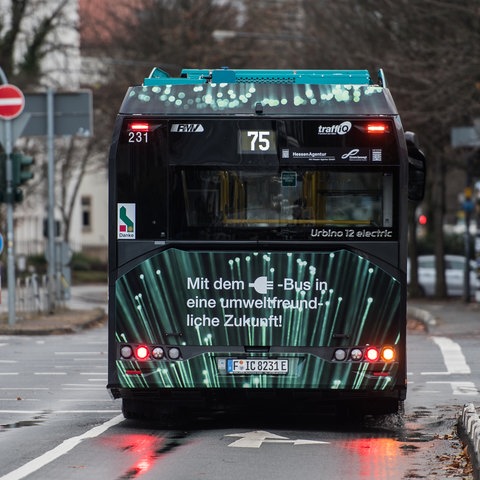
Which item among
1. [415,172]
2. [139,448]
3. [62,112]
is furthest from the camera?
[62,112]

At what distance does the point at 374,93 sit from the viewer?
12.3 m

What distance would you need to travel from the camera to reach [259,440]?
38.8 feet

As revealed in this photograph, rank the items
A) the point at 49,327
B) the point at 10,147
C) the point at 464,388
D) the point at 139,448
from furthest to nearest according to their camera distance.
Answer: the point at 10,147 → the point at 49,327 → the point at 464,388 → the point at 139,448

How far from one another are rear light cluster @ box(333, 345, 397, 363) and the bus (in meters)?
0.01

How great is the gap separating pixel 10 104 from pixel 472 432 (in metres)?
18.7

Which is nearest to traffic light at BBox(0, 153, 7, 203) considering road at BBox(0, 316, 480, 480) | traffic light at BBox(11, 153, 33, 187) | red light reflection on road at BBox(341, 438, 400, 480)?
traffic light at BBox(11, 153, 33, 187)

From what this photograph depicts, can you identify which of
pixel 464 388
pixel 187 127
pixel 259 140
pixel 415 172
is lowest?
pixel 464 388

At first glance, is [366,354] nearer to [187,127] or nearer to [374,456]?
[374,456]

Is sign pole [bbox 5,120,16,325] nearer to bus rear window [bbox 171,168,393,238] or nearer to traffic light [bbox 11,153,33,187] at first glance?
traffic light [bbox 11,153,33,187]

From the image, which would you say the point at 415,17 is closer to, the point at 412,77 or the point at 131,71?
the point at 412,77

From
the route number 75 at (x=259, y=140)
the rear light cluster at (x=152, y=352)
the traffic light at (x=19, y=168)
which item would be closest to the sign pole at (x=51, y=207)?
the traffic light at (x=19, y=168)

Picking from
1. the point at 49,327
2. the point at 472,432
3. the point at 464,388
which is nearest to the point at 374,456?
the point at 472,432

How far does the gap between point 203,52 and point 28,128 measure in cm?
1784

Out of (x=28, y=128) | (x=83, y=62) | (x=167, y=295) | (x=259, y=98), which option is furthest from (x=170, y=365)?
(x=83, y=62)
